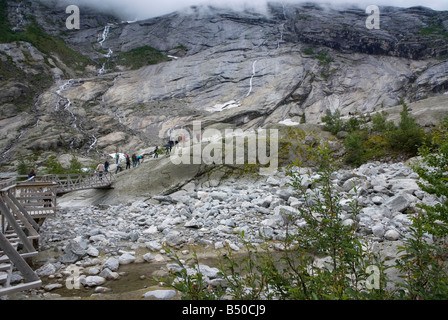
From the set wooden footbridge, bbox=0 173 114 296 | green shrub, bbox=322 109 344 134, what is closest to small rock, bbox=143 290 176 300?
wooden footbridge, bbox=0 173 114 296

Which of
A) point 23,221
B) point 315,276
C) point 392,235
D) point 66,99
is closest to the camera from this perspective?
point 315,276

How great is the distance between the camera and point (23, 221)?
6.39 meters

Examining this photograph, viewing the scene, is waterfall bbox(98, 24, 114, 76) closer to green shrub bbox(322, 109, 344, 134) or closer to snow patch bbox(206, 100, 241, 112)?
snow patch bbox(206, 100, 241, 112)

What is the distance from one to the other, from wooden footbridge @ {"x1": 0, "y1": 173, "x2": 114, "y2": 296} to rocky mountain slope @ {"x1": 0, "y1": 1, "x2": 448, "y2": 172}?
36.3 m

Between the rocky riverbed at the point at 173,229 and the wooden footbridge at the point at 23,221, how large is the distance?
0.89m

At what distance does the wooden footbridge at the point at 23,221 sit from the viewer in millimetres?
4121

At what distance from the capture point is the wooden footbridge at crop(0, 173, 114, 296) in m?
4.12

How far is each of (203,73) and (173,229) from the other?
65716 mm

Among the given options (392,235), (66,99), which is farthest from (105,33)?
(392,235)

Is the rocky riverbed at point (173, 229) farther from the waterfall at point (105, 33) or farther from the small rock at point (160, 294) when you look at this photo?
the waterfall at point (105, 33)

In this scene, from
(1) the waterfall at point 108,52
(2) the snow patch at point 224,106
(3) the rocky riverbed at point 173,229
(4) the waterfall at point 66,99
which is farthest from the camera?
(1) the waterfall at point 108,52

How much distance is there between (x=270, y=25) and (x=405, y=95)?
50.8 metres

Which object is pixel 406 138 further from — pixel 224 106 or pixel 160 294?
pixel 224 106

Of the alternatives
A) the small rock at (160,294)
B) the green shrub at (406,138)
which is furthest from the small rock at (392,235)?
the green shrub at (406,138)
